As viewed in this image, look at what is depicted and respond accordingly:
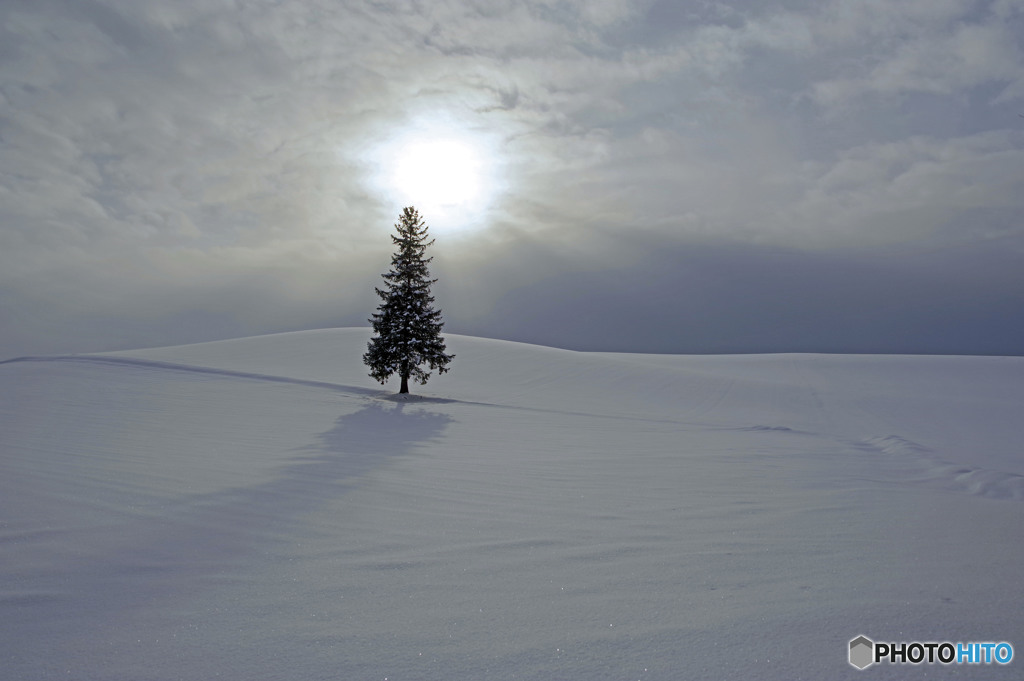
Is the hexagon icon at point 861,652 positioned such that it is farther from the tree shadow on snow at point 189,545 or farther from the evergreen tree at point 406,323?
the evergreen tree at point 406,323

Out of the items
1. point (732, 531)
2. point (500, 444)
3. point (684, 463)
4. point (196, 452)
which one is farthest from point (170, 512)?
point (684, 463)

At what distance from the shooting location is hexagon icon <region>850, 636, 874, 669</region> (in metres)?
2.79

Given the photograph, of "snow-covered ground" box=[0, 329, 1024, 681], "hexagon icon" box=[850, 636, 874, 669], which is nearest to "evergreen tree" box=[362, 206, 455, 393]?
"snow-covered ground" box=[0, 329, 1024, 681]

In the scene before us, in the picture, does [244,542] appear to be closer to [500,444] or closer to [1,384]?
[500,444]

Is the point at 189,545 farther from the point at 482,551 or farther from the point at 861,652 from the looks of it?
the point at 861,652

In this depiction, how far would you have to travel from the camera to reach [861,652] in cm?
290

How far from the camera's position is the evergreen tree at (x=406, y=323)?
69.2ft

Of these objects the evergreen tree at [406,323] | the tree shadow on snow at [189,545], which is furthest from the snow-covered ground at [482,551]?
the evergreen tree at [406,323]

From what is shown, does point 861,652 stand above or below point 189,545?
above

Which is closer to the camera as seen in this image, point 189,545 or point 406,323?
point 189,545
